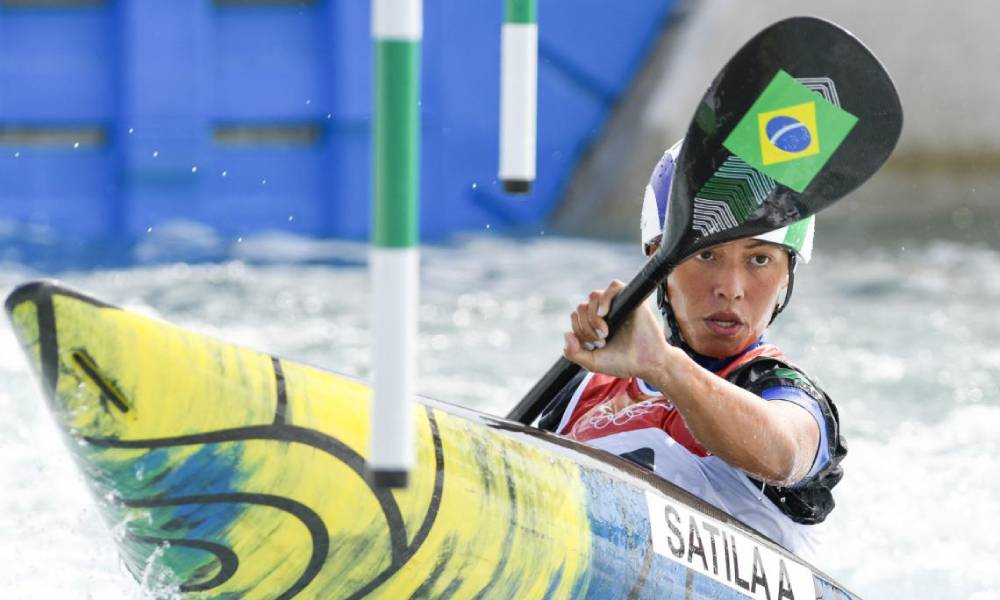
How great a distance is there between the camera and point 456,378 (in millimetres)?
5457

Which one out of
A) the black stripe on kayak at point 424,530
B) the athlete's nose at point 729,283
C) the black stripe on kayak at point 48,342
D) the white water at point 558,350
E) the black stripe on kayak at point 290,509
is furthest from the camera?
the white water at point 558,350

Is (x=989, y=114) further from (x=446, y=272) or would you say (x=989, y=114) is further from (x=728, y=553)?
(x=728, y=553)

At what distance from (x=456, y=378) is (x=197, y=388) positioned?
372 cm

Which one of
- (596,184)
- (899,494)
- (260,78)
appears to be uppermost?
(260,78)

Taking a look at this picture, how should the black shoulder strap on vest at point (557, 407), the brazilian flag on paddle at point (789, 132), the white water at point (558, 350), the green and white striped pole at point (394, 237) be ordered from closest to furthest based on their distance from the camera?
the green and white striped pole at point (394, 237) → the brazilian flag on paddle at point (789, 132) → the black shoulder strap on vest at point (557, 407) → the white water at point (558, 350)

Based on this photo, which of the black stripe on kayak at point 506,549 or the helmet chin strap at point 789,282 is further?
the helmet chin strap at point 789,282

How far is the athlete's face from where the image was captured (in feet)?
7.59

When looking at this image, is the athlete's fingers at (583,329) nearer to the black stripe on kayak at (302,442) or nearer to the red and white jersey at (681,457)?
the red and white jersey at (681,457)

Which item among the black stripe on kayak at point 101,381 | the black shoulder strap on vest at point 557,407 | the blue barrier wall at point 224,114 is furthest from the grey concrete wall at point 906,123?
the black stripe on kayak at point 101,381

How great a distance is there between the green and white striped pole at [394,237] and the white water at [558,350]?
0.73m

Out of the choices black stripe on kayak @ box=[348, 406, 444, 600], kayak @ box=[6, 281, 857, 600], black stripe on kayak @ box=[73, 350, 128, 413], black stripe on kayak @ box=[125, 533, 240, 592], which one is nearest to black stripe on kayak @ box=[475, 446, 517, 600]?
kayak @ box=[6, 281, 857, 600]

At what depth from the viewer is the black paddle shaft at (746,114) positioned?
211 centimetres

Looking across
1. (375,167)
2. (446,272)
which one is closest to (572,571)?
(375,167)

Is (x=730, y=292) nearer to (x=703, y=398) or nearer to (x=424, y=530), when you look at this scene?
(x=703, y=398)
